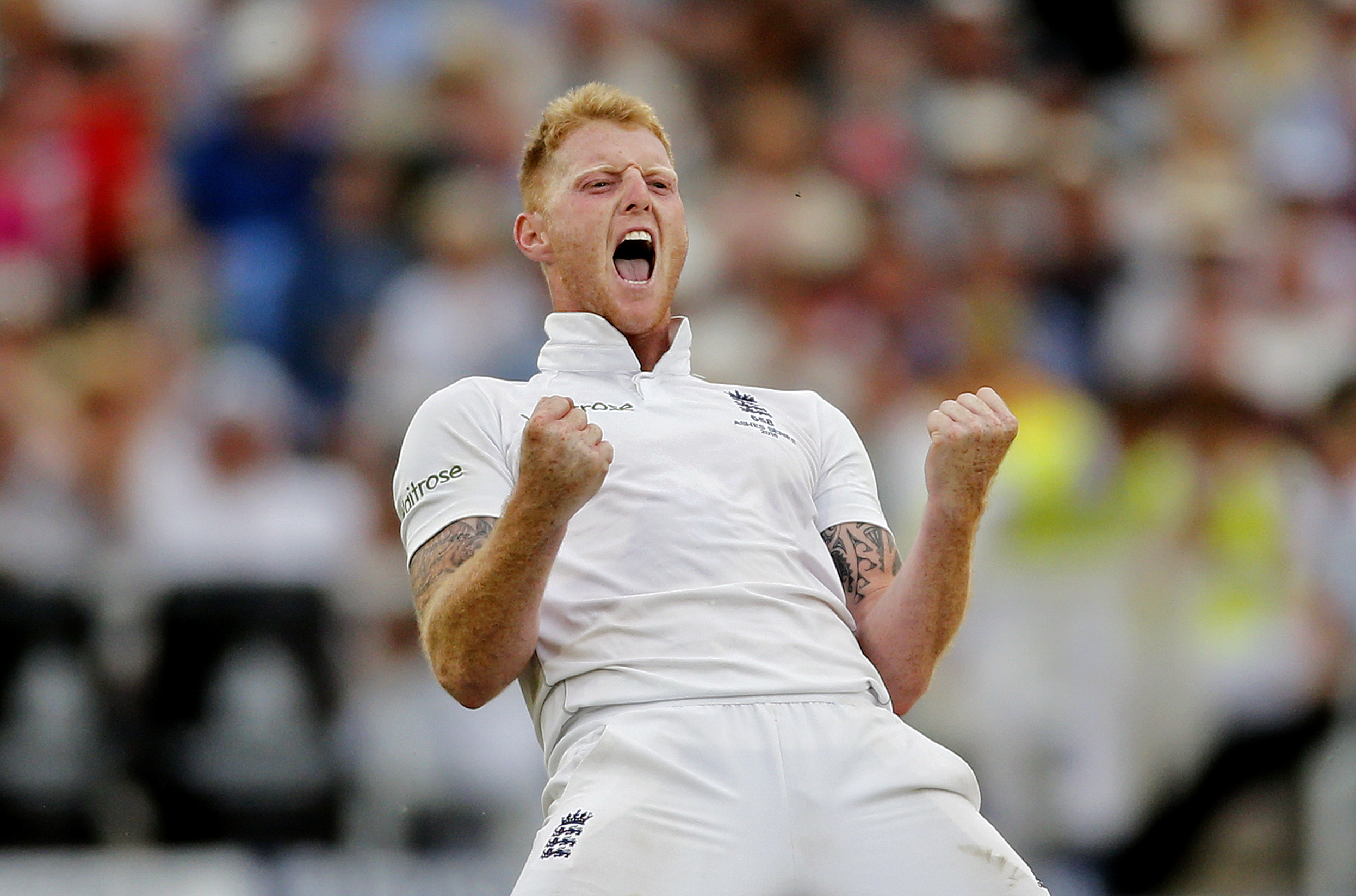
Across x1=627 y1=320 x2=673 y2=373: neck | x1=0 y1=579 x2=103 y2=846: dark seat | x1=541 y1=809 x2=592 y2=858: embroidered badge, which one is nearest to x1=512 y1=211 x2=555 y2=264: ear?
x1=627 y1=320 x2=673 y2=373: neck

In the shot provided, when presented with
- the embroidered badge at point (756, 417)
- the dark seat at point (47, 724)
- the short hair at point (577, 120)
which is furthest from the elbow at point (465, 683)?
the dark seat at point (47, 724)

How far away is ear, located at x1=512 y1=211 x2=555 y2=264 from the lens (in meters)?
4.60

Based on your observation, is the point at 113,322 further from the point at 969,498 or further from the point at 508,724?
the point at 969,498

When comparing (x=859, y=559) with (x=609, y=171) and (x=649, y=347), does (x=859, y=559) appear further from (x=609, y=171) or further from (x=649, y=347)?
(x=609, y=171)

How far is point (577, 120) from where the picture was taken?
457 centimetres

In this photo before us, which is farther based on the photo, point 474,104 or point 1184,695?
point 474,104

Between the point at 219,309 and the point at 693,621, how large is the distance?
231 inches

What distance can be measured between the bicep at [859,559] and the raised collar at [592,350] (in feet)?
1.84

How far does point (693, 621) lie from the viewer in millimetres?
3820

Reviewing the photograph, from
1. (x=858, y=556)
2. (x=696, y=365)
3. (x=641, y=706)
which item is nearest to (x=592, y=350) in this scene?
(x=858, y=556)

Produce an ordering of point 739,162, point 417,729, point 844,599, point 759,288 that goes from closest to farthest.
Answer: point 844,599 → point 417,729 → point 759,288 → point 739,162

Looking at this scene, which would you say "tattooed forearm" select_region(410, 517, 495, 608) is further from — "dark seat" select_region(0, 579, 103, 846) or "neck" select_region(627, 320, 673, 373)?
"dark seat" select_region(0, 579, 103, 846)

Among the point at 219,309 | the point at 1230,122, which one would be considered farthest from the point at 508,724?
the point at 1230,122

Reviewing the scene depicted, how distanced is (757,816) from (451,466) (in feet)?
3.44
